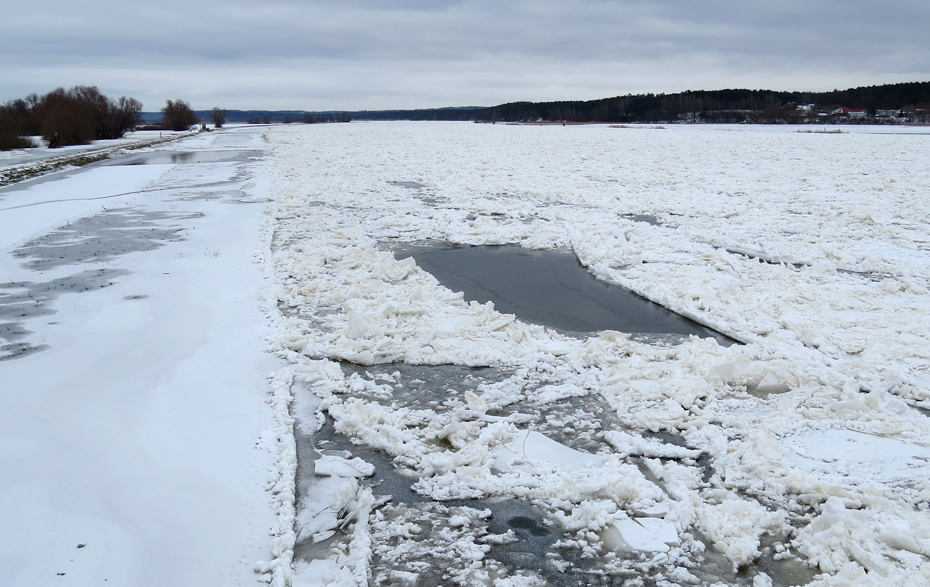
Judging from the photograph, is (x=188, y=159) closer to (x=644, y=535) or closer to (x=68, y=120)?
(x=68, y=120)

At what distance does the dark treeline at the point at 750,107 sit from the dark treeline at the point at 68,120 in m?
65.0

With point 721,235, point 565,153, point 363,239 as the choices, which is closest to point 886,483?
point 721,235

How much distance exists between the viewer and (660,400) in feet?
15.6

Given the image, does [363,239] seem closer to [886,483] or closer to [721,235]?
[721,235]

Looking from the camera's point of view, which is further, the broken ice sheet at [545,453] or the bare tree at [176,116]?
the bare tree at [176,116]

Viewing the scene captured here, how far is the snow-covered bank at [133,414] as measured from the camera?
3102 mm

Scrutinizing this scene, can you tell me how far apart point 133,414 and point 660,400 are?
12.6 feet

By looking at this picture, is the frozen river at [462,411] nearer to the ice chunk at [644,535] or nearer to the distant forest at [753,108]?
the ice chunk at [644,535]

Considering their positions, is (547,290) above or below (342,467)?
above

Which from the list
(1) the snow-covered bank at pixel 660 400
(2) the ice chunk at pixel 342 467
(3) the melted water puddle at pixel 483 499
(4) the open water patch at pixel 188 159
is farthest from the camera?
(4) the open water patch at pixel 188 159

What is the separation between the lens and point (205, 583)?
290cm

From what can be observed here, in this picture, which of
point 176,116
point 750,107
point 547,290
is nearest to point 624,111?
point 750,107

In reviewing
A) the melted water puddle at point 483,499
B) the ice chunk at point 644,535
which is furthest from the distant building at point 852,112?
the ice chunk at point 644,535

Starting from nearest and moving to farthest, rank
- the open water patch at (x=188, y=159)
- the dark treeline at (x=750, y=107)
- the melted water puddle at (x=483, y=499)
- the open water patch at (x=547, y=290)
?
the melted water puddle at (x=483, y=499) < the open water patch at (x=547, y=290) < the open water patch at (x=188, y=159) < the dark treeline at (x=750, y=107)
